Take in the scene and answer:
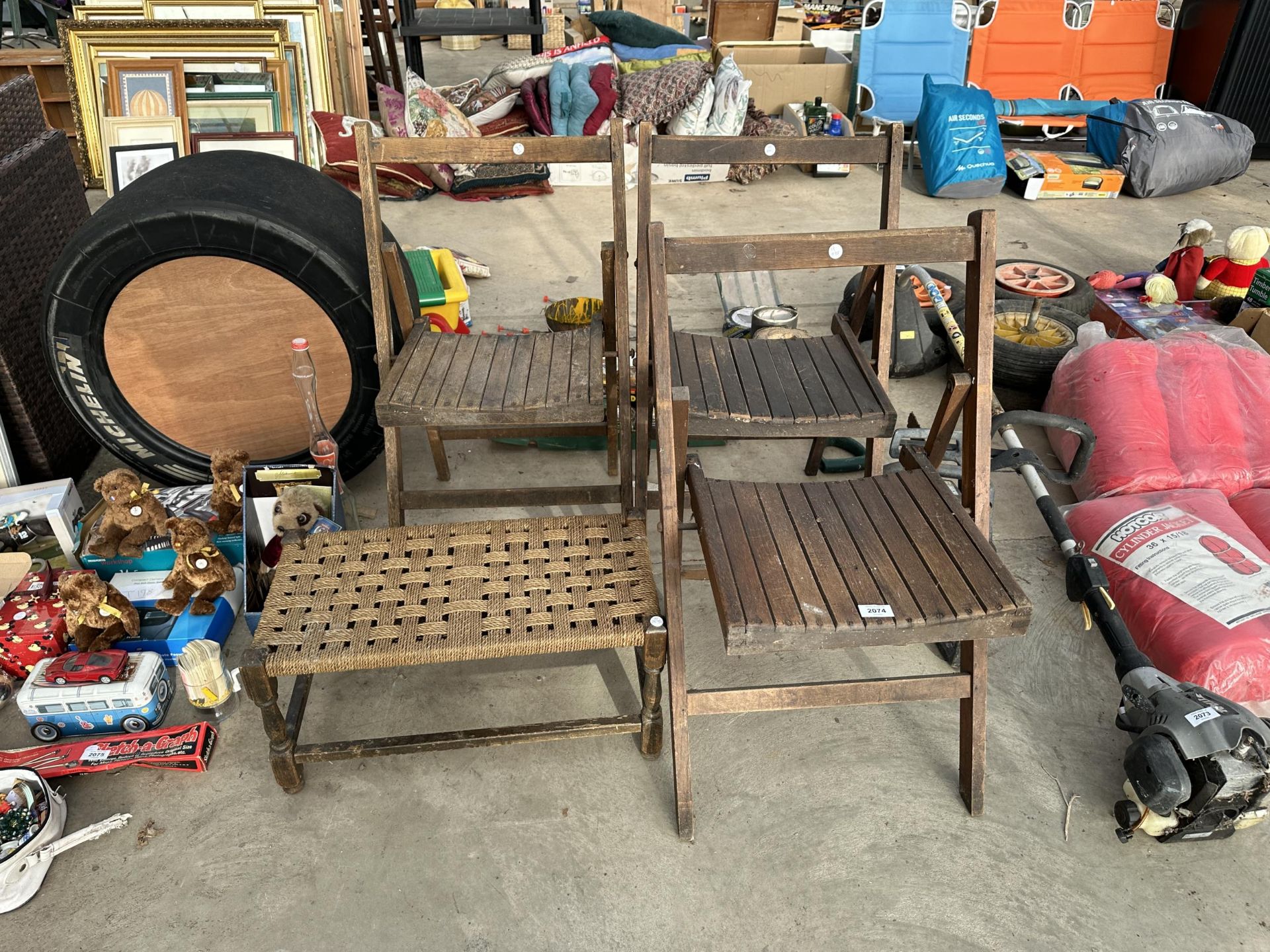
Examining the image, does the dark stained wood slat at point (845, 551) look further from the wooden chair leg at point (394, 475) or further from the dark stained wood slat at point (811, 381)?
the wooden chair leg at point (394, 475)

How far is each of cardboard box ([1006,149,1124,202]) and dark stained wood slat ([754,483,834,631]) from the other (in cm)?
504

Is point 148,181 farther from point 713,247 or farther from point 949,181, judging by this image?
point 949,181

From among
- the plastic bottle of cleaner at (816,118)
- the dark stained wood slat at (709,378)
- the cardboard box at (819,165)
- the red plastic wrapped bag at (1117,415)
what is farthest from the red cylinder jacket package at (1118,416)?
the plastic bottle of cleaner at (816,118)

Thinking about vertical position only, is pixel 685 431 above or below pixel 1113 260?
above

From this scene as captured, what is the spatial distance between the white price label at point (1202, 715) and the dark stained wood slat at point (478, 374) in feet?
5.89

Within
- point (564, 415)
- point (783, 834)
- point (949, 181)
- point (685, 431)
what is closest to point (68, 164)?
point (564, 415)

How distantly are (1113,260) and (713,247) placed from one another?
14.2 feet

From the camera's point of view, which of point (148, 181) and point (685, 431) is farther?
point (148, 181)

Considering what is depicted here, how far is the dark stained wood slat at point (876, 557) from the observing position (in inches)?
66.4

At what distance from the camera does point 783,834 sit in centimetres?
198

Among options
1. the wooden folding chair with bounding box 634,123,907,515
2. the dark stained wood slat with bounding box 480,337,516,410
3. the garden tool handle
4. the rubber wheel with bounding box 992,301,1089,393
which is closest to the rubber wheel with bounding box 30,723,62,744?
the dark stained wood slat with bounding box 480,337,516,410

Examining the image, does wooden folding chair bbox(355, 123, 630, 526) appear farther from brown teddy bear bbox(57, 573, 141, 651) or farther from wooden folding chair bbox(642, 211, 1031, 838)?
brown teddy bear bbox(57, 573, 141, 651)

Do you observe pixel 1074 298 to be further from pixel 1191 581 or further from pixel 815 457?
pixel 1191 581

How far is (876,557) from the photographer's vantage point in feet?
6.04
